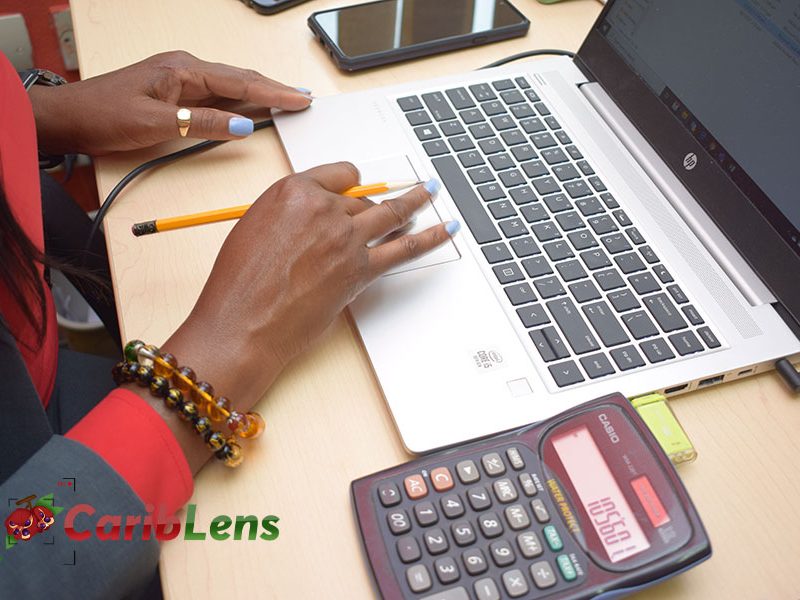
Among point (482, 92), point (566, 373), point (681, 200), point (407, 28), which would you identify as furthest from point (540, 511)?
point (407, 28)

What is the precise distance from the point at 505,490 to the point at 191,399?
0.21m

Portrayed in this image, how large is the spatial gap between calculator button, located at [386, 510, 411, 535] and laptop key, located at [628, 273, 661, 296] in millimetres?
253

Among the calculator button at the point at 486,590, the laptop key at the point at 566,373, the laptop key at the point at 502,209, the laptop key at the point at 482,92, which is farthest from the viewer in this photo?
the laptop key at the point at 482,92

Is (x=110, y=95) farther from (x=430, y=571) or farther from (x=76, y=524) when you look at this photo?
(x=430, y=571)

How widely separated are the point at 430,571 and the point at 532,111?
1.49 feet

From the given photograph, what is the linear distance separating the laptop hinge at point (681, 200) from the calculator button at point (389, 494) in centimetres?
31

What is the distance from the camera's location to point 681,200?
2.02ft

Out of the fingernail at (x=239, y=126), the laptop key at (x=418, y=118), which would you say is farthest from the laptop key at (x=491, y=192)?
the fingernail at (x=239, y=126)

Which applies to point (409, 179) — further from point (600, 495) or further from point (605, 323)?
point (600, 495)

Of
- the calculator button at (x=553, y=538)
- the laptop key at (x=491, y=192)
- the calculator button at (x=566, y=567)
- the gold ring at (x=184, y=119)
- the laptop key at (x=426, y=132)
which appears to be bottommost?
the calculator button at (x=566, y=567)

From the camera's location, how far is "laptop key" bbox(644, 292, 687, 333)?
0.53 metres

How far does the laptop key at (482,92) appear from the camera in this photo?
700mm

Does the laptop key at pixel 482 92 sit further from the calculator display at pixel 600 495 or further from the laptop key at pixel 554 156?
the calculator display at pixel 600 495

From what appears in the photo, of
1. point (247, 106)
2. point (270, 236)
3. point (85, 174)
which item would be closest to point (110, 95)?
point (247, 106)
